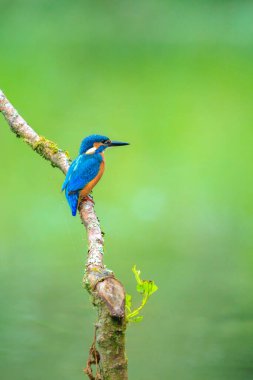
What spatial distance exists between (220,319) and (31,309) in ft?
5.46

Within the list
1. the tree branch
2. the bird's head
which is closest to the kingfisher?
the bird's head

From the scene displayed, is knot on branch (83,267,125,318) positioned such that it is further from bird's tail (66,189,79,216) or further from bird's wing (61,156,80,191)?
bird's wing (61,156,80,191)

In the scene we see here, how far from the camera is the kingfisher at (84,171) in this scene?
290 cm

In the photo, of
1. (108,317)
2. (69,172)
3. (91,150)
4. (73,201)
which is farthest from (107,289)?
(91,150)

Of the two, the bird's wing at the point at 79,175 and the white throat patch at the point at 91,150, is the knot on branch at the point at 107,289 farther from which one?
the white throat patch at the point at 91,150

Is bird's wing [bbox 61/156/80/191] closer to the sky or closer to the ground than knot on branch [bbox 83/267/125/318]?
closer to the sky

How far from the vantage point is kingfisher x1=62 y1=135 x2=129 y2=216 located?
2896 millimetres

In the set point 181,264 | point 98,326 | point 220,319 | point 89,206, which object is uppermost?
point 181,264

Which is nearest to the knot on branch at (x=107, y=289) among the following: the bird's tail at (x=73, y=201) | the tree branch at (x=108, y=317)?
the tree branch at (x=108, y=317)

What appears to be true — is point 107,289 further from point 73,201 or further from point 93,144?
point 93,144

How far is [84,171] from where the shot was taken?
2.94 meters

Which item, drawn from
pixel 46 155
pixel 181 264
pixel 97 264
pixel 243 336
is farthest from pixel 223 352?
pixel 97 264

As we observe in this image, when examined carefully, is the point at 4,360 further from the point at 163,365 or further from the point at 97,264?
the point at 97,264

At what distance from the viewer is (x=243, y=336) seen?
599 centimetres
